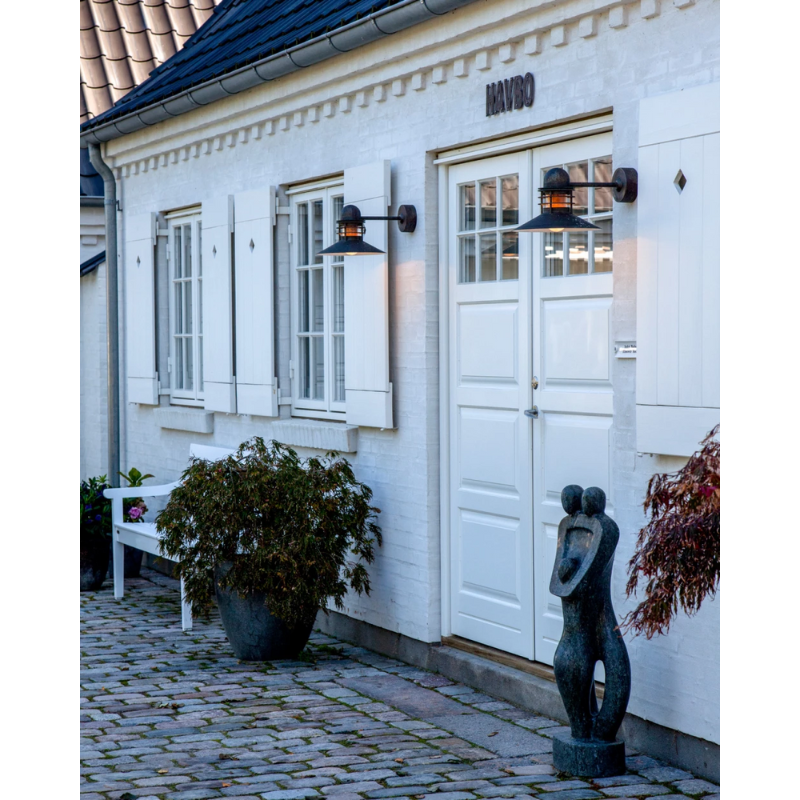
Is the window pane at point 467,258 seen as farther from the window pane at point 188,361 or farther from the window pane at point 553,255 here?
the window pane at point 188,361

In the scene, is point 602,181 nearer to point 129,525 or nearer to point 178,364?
point 129,525

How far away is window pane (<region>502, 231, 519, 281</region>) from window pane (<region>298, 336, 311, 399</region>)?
96.9 inches

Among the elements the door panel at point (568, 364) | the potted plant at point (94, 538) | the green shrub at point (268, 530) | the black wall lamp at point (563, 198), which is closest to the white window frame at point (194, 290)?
the potted plant at point (94, 538)

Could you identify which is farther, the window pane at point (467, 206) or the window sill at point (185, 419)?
the window sill at point (185, 419)

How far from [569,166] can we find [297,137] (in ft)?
9.47

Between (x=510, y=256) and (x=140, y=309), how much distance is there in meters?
5.39

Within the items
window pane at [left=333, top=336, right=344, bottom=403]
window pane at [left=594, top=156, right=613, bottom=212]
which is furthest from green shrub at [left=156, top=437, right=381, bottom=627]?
window pane at [left=594, top=156, right=613, bottom=212]

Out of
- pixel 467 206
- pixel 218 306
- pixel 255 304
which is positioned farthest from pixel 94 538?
pixel 467 206

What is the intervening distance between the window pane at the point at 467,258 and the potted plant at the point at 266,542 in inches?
53.9

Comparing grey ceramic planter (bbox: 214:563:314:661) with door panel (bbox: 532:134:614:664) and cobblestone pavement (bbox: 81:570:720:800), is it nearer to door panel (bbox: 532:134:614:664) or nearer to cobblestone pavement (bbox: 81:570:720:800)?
cobblestone pavement (bbox: 81:570:720:800)

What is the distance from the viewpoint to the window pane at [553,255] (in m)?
5.97

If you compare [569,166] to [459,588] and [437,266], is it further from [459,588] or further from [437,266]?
[459,588]

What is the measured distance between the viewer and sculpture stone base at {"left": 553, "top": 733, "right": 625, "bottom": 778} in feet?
16.4

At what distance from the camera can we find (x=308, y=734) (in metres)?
5.72
